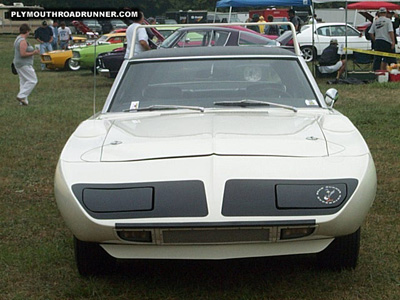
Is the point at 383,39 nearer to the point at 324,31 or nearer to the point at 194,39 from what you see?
the point at 194,39

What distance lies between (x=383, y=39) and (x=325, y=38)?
6.74 meters

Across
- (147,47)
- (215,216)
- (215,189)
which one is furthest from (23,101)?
(215,216)

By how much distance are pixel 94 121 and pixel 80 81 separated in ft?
50.2

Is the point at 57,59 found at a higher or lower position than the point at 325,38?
lower

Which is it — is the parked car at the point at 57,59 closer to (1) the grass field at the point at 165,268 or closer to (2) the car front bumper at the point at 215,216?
(1) the grass field at the point at 165,268

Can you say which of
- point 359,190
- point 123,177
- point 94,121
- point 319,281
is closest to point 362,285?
point 319,281

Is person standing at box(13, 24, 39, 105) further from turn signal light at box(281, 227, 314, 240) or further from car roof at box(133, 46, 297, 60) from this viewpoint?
turn signal light at box(281, 227, 314, 240)

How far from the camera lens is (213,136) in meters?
4.21

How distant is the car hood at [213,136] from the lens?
3.98 m

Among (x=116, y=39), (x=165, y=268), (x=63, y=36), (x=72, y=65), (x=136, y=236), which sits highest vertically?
(x=136, y=236)

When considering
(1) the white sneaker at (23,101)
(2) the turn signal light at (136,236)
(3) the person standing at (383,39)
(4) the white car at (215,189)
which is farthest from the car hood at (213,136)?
(3) the person standing at (383,39)

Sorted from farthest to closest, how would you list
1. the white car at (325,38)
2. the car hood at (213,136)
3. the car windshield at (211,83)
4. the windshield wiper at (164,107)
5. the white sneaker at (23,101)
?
the white car at (325,38) < the white sneaker at (23,101) < the car windshield at (211,83) < the windshield wiper at (164,107) < the car hood at (213,136)

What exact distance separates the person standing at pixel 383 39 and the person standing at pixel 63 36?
48.4 feet

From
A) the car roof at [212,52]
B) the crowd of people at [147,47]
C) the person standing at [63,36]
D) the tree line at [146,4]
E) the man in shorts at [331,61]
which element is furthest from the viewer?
the tree line at [146,4]
